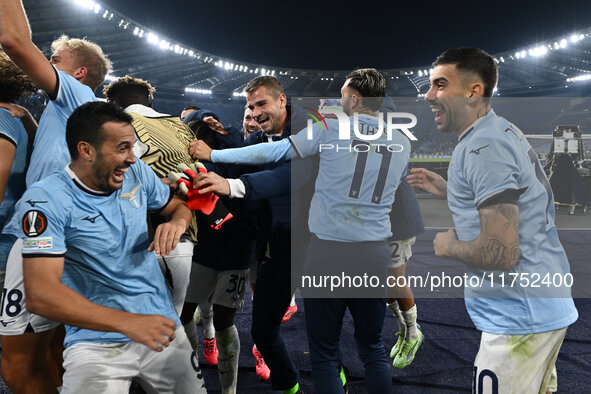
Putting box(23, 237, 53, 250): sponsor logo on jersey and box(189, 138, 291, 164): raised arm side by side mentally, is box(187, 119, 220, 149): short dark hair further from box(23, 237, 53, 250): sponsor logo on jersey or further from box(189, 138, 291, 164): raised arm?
box(23, 237, 53, 250): sponsor logo on jersey

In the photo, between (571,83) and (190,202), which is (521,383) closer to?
(190,202)

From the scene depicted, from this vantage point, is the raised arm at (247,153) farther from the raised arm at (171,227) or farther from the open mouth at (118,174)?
the open mouth at (118,174)

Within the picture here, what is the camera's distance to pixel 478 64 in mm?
1659

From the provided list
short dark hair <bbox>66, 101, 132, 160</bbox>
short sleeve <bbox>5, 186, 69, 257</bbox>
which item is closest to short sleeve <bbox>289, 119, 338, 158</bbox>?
short dark hair <bbox>66, 101, 132, 160</bbox>

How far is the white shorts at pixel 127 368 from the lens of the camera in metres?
1.42

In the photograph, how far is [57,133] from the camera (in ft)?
6.30

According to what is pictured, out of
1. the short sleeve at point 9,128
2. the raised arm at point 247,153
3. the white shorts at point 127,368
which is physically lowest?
the white shorts at point 127,368

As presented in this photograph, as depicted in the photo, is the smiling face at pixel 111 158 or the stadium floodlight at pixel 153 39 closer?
the smiling face at pixel 111 158

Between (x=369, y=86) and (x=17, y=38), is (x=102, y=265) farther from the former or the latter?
(x=369, y=86)

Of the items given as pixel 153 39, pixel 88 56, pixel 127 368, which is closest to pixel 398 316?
pixel 127 368

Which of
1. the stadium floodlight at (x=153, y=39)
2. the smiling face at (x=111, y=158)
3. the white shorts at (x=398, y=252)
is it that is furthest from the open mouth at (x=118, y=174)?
the stadium floodlight at (x=153, y=39)

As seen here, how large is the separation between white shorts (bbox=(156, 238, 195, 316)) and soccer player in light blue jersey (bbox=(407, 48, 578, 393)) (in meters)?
1.28

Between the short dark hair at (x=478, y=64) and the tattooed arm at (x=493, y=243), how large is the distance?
550mm

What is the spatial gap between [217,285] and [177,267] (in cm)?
58
